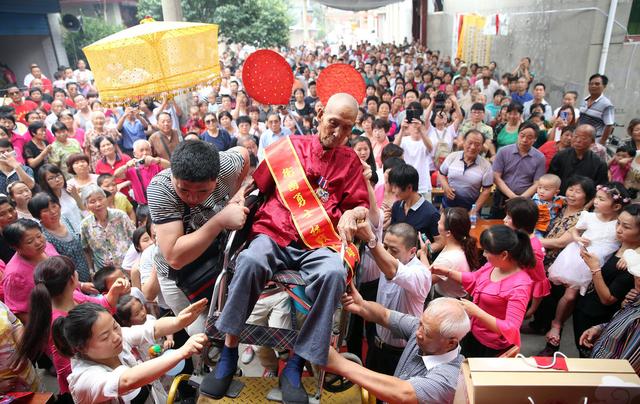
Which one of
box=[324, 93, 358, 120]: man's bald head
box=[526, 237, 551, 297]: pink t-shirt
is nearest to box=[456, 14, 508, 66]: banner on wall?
box=[526, 237, 551, 297]: pink t-shirt

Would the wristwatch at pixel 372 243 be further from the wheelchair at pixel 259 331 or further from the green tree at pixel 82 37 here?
the green tree at pixel 82 37

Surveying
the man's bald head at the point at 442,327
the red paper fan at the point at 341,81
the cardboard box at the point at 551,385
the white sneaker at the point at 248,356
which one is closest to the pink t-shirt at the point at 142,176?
the white sneaker at the point at 248,356

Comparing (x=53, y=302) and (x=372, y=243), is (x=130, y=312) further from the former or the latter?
(x=372, y=243)

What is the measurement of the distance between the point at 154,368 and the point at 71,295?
1401mm

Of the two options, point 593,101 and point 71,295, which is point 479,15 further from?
point 71,295

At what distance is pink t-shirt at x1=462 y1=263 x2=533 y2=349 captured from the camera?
9.45 ft

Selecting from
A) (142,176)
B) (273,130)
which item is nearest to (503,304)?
(142,176)

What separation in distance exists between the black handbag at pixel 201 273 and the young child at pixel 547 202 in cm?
368

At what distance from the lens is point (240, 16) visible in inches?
714

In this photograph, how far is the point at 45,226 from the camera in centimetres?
425

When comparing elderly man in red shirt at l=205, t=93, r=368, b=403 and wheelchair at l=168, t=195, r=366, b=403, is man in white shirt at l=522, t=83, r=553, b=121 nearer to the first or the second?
elderly man in red shirt at l=205, t=93, r=368, b=403

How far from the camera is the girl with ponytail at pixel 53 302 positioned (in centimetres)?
276

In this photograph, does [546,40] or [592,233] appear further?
[546,40]

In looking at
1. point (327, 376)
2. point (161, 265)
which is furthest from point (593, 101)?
point (161, 265)
